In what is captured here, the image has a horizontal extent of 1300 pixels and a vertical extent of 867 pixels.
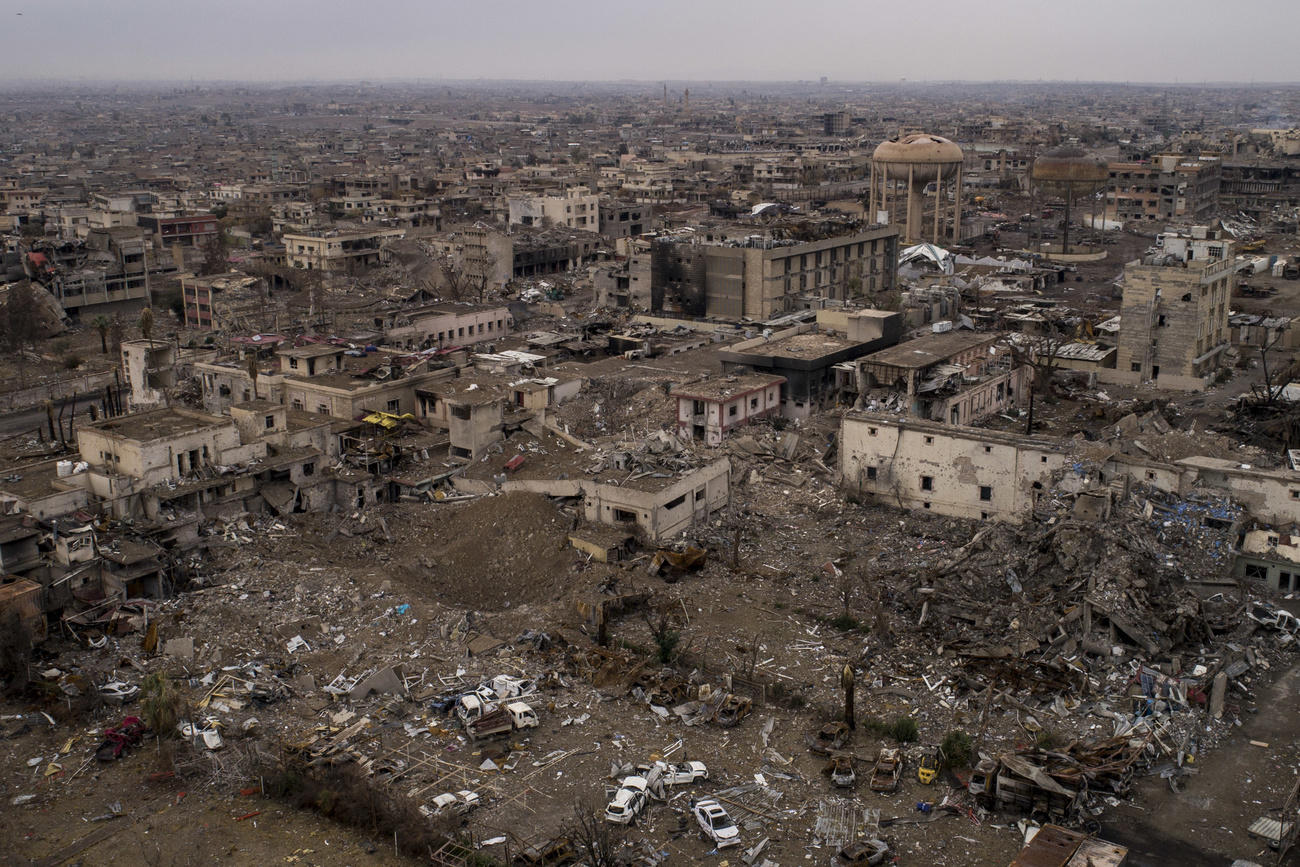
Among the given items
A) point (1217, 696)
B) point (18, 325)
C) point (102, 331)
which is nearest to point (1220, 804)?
point (1217, 696)

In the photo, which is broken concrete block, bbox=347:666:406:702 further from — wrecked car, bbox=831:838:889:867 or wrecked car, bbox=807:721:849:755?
wrecked car, bbox=831:838:889:867

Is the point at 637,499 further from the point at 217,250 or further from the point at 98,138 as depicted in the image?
the point at 98,138

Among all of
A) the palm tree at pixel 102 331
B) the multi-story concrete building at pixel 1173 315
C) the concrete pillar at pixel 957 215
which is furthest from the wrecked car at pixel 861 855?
the concrete pillar at pixel 957 215

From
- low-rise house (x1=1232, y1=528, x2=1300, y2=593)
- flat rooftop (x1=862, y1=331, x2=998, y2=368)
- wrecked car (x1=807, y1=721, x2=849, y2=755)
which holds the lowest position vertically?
wrecked car (x1=807, y1=721, x2=849, y2=755)

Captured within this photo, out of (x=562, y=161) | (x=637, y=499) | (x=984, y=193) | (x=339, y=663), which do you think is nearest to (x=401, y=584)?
(x=339, y=663)

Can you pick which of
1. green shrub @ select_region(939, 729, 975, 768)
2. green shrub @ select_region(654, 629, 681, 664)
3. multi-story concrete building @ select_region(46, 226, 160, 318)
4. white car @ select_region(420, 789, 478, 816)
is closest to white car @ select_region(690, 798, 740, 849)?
white car @ select_region(420, 789, 478, 816)
